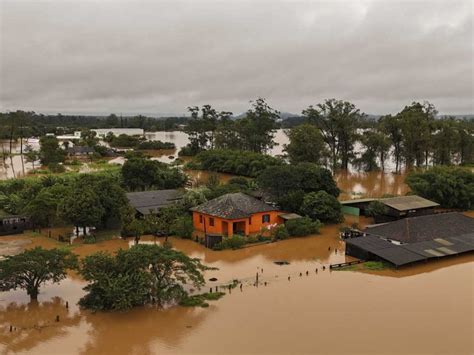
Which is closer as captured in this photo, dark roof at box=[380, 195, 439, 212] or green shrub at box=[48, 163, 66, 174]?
dark roof at box=[380, 195, 439, 212]

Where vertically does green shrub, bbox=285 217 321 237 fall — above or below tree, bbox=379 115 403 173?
below

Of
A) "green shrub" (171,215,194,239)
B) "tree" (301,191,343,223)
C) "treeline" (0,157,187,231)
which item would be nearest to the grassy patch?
"green shrub" (171,215,194,239)

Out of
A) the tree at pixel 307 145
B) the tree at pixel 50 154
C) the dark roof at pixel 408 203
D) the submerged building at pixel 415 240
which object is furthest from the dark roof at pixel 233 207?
the tree at pixel 50 154

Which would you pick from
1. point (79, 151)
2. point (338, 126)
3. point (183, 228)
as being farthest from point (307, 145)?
point (79, 151)

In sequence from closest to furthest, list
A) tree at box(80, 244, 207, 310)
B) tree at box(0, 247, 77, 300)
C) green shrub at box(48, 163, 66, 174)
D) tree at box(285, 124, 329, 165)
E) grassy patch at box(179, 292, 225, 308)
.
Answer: tree at box(80, 244, 207, 310) → tree at box(0, 247, 77, 300) → grassy patch at box(179, 292, 225, 308) → tree at box(285, 124, 329, 165) → green shrub at box(48, 163, 66, 174)

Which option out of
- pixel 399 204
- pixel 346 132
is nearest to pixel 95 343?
pixel 399 204

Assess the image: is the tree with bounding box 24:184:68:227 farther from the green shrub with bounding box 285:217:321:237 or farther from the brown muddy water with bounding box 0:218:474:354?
the green shrub with bounding box 285:217:321:237

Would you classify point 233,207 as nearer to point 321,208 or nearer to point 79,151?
point 321,208

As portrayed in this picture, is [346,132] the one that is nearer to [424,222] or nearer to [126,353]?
[424,222]
